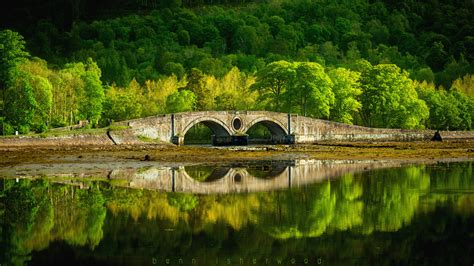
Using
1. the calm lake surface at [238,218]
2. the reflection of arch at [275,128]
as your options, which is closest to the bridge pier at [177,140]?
the reflection of arch at [275,128]

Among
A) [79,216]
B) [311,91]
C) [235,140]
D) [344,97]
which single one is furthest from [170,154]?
[344,97]

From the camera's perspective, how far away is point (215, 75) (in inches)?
5359

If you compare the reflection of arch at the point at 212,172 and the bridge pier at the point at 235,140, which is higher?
the bridge pier at the point at 235,140

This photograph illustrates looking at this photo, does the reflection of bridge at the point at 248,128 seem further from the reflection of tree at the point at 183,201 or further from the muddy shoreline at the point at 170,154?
the reflection of tree at the point at 183,201

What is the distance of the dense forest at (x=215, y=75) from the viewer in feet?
258

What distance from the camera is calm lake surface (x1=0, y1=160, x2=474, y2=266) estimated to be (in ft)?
68.5

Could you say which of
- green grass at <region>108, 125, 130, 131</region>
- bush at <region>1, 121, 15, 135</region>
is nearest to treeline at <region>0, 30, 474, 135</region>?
green grass at <region>108, 125, 130, 131</region>

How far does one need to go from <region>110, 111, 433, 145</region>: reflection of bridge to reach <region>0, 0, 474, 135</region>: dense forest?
10.9 feet

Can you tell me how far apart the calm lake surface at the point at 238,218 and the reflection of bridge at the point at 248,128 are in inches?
1319

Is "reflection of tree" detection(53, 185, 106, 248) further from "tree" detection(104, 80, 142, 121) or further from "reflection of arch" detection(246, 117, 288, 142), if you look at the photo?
"tree" detection(104, 80, 142, 121)

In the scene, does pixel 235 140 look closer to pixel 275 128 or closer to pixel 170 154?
pixel 275 128

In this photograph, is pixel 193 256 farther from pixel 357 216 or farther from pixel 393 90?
pixel 393 90

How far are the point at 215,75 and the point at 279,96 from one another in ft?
140

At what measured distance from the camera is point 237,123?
8562 cm
